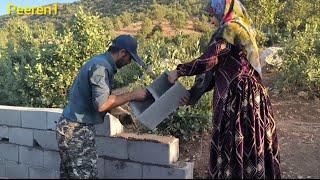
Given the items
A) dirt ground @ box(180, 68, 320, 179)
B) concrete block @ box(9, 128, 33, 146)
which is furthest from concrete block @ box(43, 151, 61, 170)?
dirt ground @ box(180, 68, 320, 179)

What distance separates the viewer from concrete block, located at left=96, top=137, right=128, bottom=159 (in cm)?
462

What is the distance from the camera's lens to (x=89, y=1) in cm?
3350

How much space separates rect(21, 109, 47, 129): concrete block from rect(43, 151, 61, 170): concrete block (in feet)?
0.98

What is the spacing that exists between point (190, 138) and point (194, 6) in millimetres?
24178

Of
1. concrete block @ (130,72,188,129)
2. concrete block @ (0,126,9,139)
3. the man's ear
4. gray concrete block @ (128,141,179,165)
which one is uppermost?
the man's ear

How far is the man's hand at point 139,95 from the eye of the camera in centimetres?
361

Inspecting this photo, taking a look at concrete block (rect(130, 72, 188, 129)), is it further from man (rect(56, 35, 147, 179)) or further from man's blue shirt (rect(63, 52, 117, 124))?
man's blue shirt (rect(63, 52, 117, 124))

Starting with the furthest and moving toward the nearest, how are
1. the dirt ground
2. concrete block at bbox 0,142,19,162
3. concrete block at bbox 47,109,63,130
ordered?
concrete block at bbox 0,142,19,162 < concrete block at bbox 47,109,63,130 < the dirt ground

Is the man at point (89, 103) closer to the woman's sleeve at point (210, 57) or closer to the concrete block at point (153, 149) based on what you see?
the woman's sleeve at point (210, 57)

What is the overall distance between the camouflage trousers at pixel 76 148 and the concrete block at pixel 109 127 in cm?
78

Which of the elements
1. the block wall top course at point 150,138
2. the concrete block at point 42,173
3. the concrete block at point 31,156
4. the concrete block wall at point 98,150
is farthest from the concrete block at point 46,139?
the block wall top course at point 150,138

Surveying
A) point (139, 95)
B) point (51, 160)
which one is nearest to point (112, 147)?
point (51, 160)

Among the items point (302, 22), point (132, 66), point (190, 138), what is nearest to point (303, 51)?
point (132, 66)

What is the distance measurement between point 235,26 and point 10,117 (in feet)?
10.2
